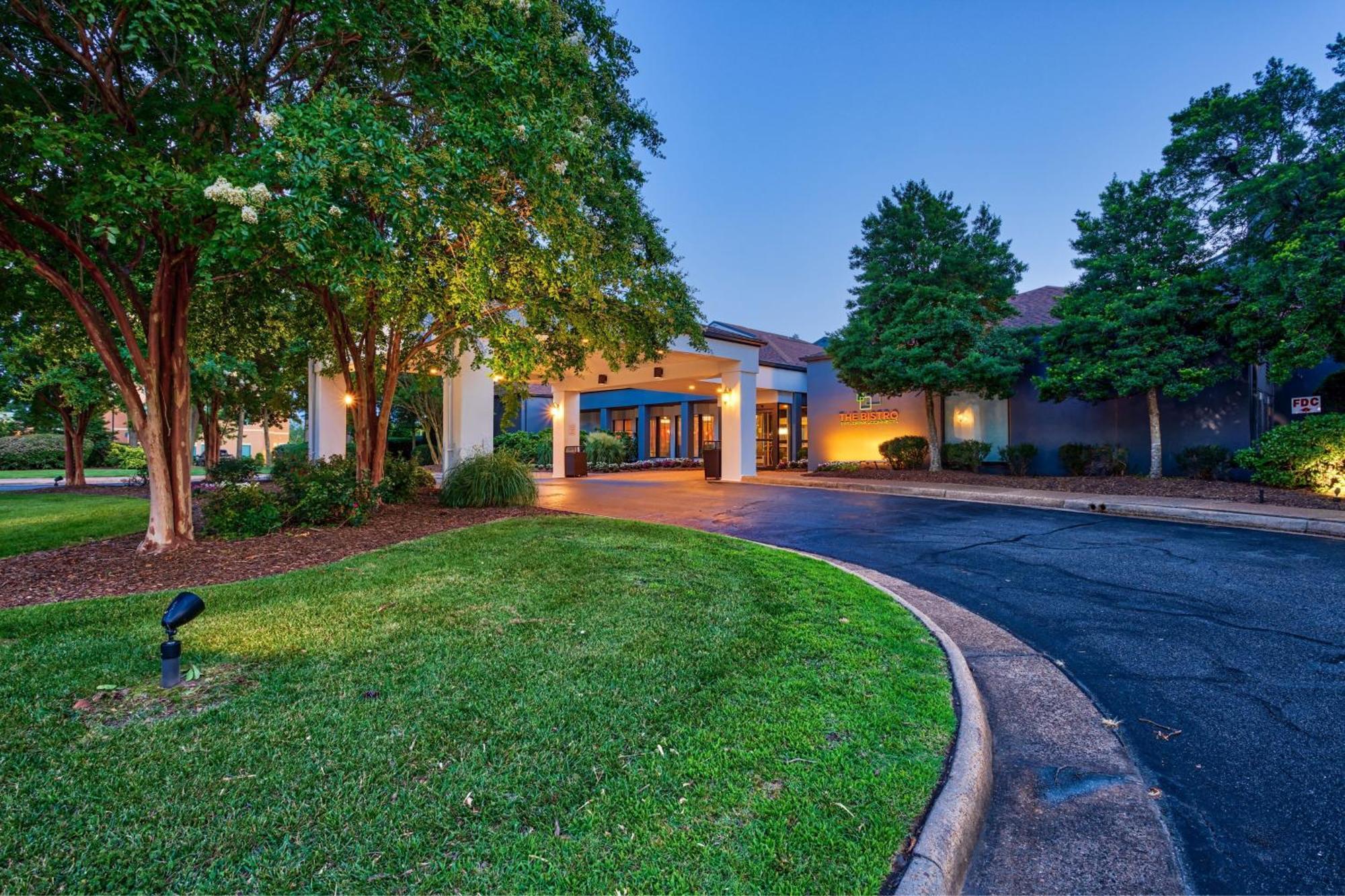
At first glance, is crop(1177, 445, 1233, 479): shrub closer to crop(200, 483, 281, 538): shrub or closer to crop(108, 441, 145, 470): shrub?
crop(200, 483, 281, 538): shrub

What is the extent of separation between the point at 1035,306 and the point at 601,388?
15.8 meters

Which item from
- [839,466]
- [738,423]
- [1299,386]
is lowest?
[839,466]

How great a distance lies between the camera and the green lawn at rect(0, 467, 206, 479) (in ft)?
70.7

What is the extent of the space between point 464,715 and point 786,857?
5.35 feet

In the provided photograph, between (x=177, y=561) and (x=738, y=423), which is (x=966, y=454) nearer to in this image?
(x=738, y=423)

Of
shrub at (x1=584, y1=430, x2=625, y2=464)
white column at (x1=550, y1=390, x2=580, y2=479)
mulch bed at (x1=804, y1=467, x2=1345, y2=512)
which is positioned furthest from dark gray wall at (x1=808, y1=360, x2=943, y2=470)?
white column at (x1=550, y1=390, x2=580, y2=479)

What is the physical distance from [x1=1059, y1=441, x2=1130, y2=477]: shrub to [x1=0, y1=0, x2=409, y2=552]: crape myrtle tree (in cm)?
1652

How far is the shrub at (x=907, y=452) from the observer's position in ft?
59.2

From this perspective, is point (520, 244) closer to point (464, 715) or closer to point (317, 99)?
point (317, 99)

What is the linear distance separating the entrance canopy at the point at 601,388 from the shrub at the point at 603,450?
1.95 meters

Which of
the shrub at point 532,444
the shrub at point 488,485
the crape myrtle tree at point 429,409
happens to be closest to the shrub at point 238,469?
the crape myrtle tree at point 429,409

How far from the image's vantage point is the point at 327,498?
26.3ft

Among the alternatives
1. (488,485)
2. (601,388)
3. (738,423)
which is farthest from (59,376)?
(738,423)

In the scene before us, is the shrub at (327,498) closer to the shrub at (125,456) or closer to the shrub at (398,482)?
the shrub at (398,482)
